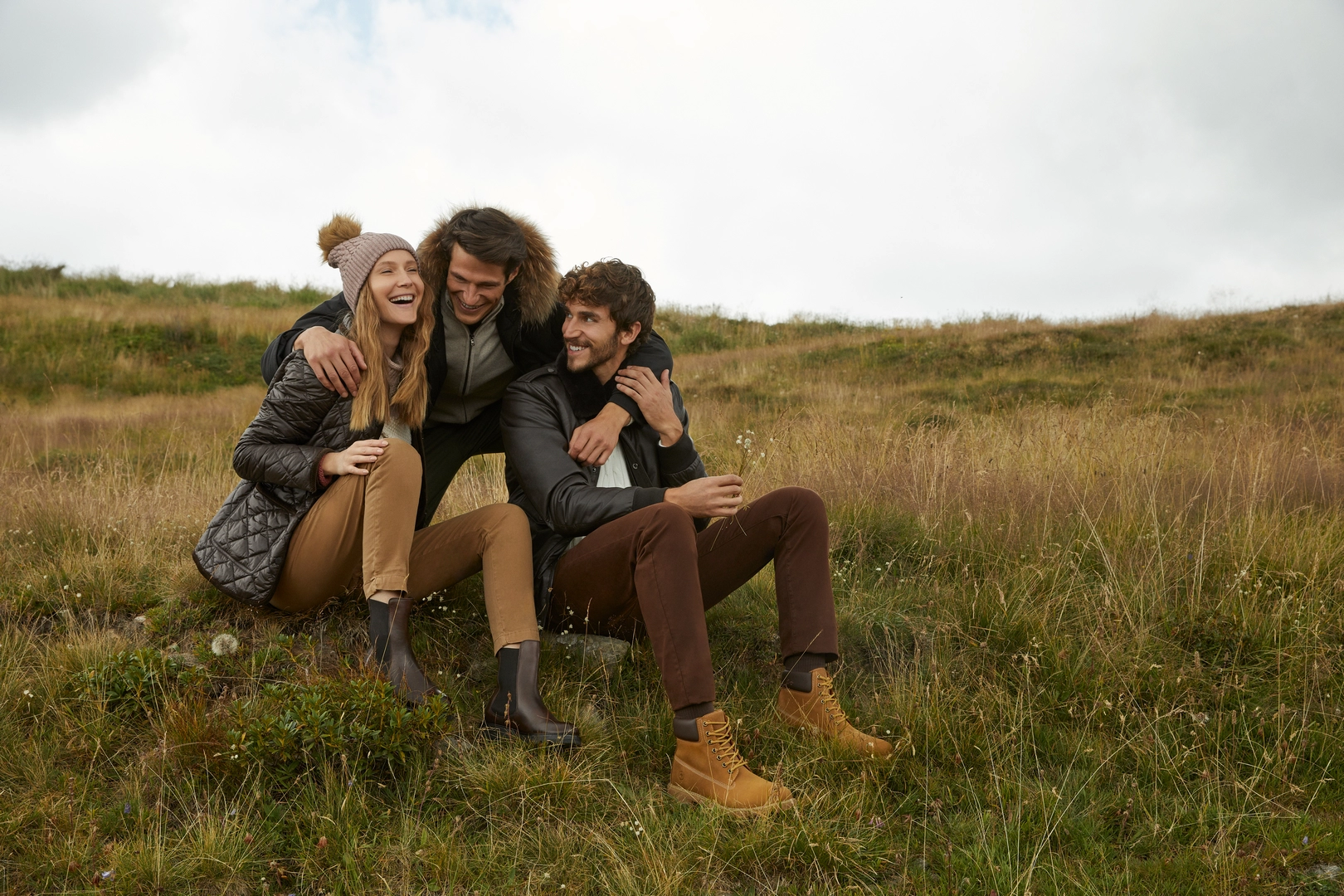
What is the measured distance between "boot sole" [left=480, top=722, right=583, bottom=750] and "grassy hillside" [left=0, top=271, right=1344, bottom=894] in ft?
0.17

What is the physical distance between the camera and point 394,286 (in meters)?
3.38

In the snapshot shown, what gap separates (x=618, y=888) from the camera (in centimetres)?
245

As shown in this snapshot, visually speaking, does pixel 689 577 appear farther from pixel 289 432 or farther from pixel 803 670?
pixel 289 432

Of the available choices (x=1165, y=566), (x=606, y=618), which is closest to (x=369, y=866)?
(x=606, y=618)

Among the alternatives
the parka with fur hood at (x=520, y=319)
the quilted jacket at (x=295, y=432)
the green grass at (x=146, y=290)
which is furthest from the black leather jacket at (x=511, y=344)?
the green grass at (x=146, y=290)

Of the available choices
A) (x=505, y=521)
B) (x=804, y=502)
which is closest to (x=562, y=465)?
(x=505, y=521)

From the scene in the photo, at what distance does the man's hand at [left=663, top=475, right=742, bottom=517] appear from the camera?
3166 millimetres

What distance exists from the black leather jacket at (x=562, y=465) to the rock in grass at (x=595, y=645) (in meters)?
0.14

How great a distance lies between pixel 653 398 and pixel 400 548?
1150 millimetres

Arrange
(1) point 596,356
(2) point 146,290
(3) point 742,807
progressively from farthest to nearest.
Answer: (2) point 146,290 → (1) point 596,356 → (3) point 742,807

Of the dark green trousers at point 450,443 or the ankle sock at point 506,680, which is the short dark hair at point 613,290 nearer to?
the dark green trousers at point 450,443

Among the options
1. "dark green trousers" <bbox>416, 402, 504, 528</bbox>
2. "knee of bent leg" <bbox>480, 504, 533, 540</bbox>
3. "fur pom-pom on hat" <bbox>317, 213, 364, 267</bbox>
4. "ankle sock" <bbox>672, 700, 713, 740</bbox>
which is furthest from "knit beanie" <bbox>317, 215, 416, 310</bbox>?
"ankle sock" <bbox>672, 700, 713, 740</bbox>

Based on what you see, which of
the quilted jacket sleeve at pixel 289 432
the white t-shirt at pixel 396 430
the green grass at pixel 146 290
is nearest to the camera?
the quilted jacket sleeve at pixel 289 432

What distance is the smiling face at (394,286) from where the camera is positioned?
3377mm
